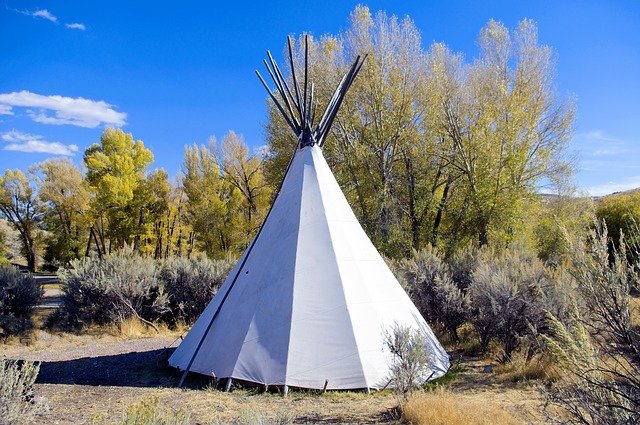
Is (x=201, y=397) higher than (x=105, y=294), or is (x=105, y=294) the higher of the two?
(x=105, y=294)

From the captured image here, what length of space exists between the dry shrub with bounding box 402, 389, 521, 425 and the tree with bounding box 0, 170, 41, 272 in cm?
3599

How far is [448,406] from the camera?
464cm

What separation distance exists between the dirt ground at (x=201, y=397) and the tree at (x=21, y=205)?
29.9m

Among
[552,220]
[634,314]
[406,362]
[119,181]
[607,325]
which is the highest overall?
[119,181]

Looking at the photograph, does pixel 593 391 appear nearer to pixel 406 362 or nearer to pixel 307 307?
pixel 406 362

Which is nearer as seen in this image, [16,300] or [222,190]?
[16,300]

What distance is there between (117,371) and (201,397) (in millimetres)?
2583

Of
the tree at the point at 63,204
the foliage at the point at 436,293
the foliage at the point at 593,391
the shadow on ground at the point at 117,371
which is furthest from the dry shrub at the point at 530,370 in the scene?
the tree at the point at 63,204

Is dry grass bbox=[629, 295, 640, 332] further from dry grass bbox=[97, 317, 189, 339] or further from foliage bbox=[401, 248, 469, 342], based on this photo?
dry grass bbox=[97, 317, 189, 339]

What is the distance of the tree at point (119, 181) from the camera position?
26.1 meters

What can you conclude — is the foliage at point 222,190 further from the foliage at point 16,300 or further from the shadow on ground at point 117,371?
the shadow on ground at point 117,371

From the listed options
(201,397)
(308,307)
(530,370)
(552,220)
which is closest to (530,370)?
(530,370)

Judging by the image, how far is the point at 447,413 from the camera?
4.50 m

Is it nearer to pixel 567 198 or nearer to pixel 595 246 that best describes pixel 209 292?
pixel 595 246
